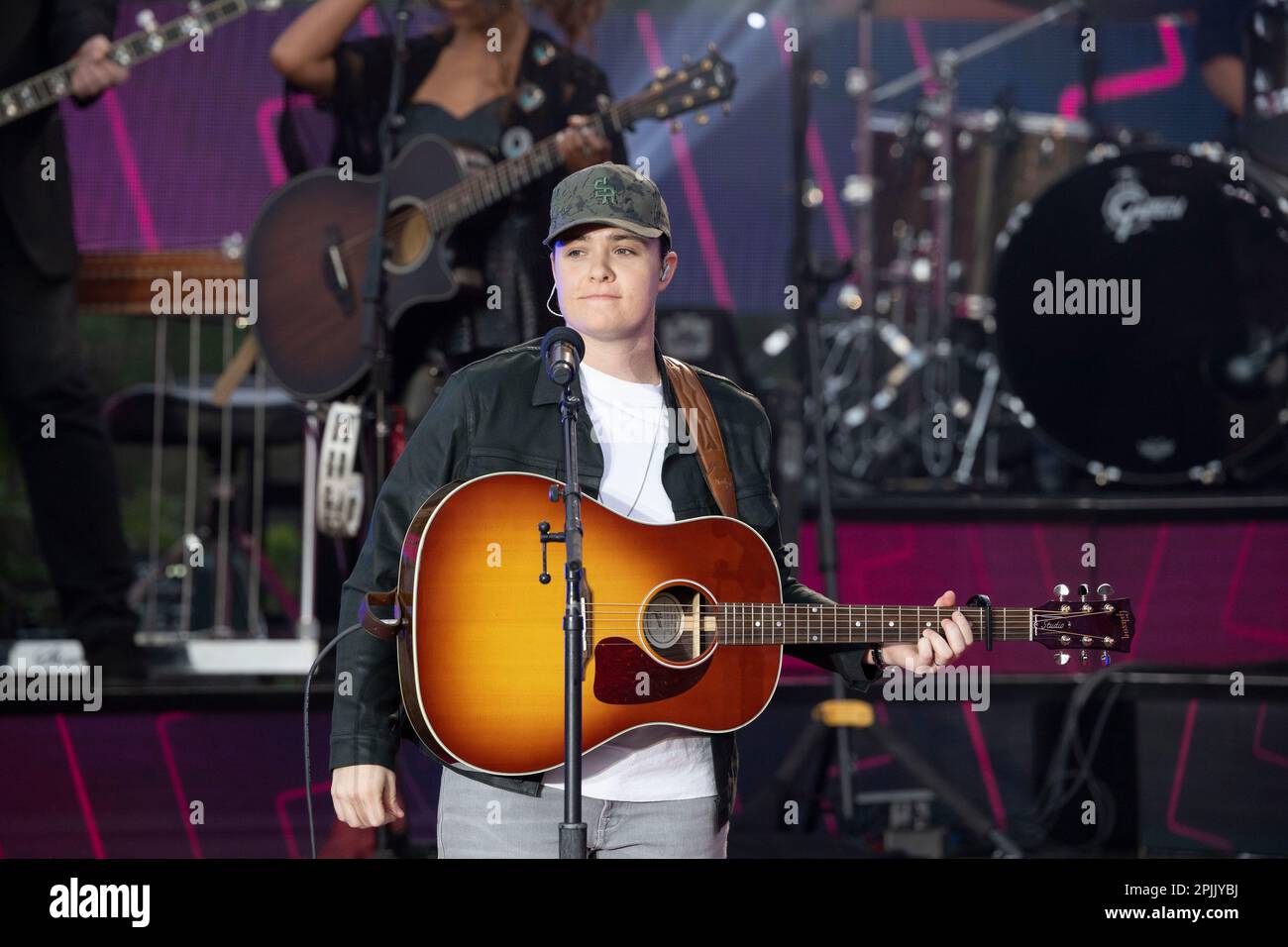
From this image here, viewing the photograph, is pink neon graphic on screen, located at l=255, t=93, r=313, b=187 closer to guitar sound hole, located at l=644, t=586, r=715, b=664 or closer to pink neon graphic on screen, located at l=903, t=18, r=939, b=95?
pink neon graphic on screen, located at l=903, t=18, r=939, b=95

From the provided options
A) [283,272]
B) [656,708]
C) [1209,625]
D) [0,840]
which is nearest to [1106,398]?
[1209,625]

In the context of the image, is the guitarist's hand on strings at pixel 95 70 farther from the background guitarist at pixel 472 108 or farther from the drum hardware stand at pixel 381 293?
the drum hardware stand at pixel 381 293

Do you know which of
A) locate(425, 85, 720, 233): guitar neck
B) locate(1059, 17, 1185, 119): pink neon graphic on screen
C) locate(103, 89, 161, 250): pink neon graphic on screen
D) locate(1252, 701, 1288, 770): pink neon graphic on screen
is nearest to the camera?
locate(425, 85, 720, 233): guitar neck

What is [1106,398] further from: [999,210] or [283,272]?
[283,272]

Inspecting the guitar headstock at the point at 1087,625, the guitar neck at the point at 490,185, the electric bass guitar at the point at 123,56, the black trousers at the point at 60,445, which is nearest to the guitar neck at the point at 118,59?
the electric bass guitar at the point at 123,56

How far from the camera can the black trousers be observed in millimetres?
4355

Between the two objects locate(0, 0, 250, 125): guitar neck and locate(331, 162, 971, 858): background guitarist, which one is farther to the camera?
locate(0, 0, 250, 125): guitar neck

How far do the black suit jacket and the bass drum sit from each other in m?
3.26

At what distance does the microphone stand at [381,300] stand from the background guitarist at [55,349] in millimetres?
977

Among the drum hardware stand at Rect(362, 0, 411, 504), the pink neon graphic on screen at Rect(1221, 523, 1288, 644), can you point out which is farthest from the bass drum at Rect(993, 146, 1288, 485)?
the drum hardware stand at Rect(362, 0, 411, 504)

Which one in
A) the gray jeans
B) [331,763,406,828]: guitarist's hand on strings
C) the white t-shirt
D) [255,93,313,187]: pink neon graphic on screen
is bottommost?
the gray jeans

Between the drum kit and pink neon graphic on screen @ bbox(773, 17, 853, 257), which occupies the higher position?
pink neon graphic on screen @ bbox(773, 17, 853, 257)

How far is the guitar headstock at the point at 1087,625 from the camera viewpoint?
2496mm
